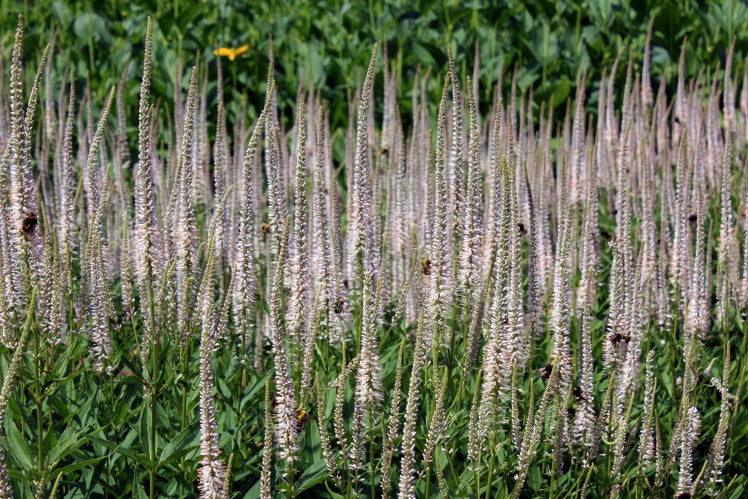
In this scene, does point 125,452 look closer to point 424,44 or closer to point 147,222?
point 147,222

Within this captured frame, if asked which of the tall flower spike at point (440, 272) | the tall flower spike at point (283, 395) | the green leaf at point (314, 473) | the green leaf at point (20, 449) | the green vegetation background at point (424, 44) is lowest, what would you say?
the green leaf at point (314, 473)

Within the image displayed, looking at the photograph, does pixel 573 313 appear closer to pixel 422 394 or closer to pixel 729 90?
pixel 422 394

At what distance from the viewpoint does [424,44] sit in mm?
9688

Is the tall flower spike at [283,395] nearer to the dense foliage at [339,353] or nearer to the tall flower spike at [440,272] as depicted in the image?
the dense foliage at [339,353]

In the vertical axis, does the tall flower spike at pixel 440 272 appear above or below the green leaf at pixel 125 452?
above

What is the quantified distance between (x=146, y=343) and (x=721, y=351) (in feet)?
11.8

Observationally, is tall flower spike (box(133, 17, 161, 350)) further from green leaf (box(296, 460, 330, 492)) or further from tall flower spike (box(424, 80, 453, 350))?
tall flower spike (box(424, 80, 453, 350))

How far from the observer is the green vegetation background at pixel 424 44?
974 centimetres

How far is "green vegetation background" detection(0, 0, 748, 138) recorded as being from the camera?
32.0ft

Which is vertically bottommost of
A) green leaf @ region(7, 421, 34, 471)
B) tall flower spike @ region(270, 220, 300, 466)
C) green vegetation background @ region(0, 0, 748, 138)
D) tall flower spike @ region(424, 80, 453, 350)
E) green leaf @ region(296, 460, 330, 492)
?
green leaf @ region(296, 460, 330, 492)

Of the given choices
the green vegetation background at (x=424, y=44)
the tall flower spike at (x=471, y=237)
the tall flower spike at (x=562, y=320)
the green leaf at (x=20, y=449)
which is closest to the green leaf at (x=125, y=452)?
the green leaf at (x=20, y=449)

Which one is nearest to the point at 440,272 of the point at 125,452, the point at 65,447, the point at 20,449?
the point at 125,452


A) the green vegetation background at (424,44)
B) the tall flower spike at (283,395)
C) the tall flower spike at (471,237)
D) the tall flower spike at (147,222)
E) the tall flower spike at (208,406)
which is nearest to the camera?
the tall flower spike at (208,406)

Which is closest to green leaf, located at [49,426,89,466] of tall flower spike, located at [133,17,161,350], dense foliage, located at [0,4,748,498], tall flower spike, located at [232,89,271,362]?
dense foliage, located at [0,4,748,498]
